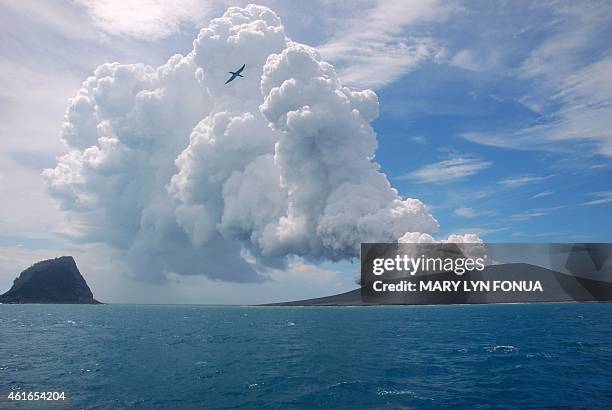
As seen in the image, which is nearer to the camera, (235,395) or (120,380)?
(235,395)

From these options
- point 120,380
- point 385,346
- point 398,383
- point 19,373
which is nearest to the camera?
point 398,383

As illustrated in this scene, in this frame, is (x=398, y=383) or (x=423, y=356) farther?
(x=423, y=356)

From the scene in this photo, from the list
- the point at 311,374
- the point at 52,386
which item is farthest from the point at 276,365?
the point at 52,386

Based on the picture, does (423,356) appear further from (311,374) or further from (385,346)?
(311,374)

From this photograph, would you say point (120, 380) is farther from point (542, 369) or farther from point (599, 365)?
point (599, 365)

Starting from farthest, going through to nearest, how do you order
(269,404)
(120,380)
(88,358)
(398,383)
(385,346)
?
(385,346) < (88,358) < (120,380) < (398,383) < (269,404)

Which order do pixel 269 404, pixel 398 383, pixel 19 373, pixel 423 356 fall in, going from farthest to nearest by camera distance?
pixel 423 356, pixel 19 373, pixel 398 383, pixel 269 404

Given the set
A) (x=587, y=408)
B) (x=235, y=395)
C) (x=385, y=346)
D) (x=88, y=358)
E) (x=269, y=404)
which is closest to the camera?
(x=587, y=408)

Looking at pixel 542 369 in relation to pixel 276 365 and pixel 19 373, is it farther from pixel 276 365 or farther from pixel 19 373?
pixel 19 373

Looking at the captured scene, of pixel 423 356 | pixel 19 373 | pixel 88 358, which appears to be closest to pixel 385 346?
pixel 423 356
